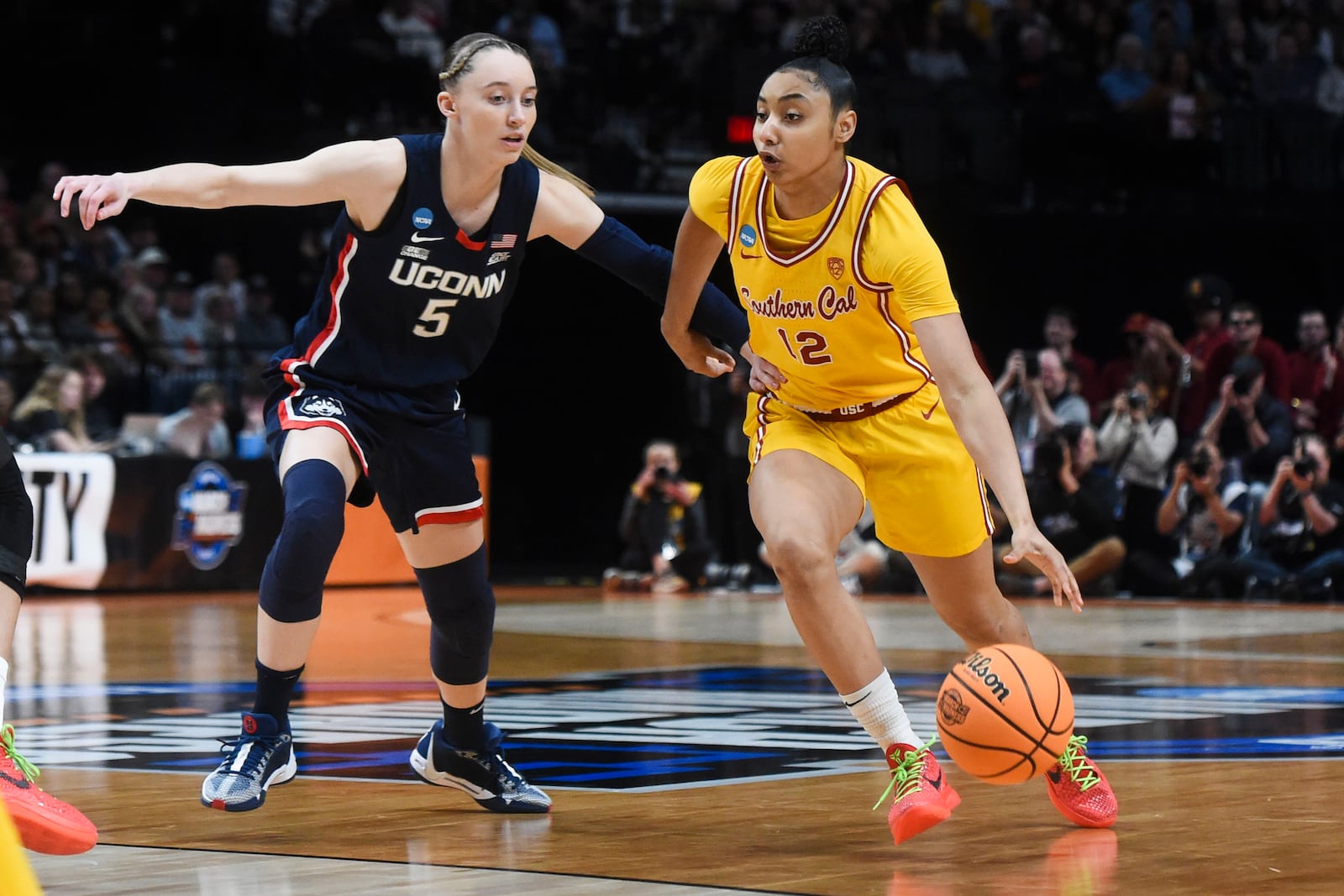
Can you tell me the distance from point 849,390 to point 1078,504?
9819mm

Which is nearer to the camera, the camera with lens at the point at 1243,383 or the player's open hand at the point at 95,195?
the player's open hand at the point at 95,195

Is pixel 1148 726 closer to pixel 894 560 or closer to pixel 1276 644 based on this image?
pixel 1276 644

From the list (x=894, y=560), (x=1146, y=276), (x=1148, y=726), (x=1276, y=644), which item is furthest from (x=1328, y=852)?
(x=1146, y=276)

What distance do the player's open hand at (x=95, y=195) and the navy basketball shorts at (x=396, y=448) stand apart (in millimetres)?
867

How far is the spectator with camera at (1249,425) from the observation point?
14.4 m

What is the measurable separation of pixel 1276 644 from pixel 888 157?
26.5ft

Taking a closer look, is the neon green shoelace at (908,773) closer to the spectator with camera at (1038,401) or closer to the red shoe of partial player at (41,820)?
the red shoe of partial player at (41,820)

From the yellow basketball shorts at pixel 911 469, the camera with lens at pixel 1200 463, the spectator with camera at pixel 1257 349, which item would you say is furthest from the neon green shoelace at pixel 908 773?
the spectator with camera at pixel 1257 349

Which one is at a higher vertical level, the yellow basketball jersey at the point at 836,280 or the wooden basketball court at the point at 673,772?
the yellow basketball jersey at the point at 836,280

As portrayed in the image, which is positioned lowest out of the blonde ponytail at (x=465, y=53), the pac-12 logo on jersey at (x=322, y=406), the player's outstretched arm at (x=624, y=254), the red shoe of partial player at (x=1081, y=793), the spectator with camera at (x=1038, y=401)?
the red shoe of partial player at (x=1081, y=793)

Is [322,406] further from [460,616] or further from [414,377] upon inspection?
[460,616]

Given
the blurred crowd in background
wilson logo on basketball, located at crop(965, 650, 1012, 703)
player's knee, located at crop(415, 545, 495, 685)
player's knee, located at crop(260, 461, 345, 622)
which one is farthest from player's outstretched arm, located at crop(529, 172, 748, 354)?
the blurred crowd in background

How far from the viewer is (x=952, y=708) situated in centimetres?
482

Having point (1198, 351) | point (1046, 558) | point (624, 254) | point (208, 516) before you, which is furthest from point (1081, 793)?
point (208, 516)
